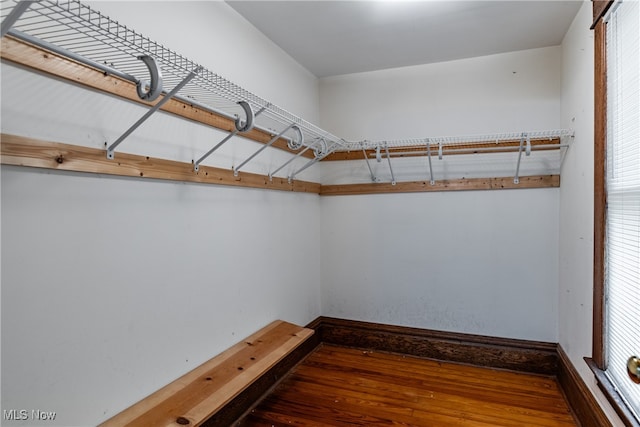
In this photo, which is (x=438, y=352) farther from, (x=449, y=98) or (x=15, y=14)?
(x=15, y=14)

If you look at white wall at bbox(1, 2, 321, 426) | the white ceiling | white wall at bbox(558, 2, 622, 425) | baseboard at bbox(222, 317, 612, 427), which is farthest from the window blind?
white wall at bbox(1, 2, 321, 426)

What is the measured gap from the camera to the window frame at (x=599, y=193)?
1.57 m

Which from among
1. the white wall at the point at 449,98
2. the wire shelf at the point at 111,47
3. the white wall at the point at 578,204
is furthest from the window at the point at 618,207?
the wire shelf at the point at 111,47

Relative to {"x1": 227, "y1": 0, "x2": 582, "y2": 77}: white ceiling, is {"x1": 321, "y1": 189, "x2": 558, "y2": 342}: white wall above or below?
below

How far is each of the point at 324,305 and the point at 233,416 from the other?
1381 mm

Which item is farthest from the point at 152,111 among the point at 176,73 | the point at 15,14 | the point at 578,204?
the point at 578,204

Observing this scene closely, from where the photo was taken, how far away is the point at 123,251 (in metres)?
1.37

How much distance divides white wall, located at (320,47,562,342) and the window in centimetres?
96

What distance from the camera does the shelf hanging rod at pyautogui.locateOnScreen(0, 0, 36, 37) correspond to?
76cm

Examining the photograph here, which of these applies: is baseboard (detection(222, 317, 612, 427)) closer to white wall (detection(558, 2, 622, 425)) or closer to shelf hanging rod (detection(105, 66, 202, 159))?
white wall (detection(558, 2, 622, 425))

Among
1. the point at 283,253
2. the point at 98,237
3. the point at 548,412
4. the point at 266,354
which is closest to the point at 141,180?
the point at 98,237

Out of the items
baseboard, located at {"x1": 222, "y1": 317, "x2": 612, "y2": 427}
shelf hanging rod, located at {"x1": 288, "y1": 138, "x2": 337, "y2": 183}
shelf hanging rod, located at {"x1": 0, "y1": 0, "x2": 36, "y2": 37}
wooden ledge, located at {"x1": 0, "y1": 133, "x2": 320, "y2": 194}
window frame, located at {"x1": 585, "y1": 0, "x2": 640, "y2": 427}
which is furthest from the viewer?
shelf hanging rod, located at {"x1": 288, "y1": 138, "x2": 337, "y2": 183}

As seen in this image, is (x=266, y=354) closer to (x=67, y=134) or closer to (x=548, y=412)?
(x=67, y=134)

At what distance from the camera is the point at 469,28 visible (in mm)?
2289
